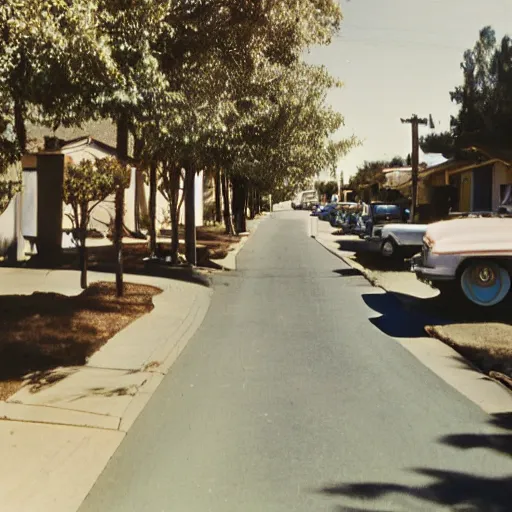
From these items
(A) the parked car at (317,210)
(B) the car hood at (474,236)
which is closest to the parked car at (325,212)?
(A) the parked car at (317,210)

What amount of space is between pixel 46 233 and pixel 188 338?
1070 cm

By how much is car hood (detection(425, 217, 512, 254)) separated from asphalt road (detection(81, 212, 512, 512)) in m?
2.71

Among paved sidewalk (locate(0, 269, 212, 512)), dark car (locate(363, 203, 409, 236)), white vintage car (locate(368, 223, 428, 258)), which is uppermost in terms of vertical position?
dark car (locate(363, 203, 409, 236))

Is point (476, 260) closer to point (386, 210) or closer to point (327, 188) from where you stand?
point (386, 210)

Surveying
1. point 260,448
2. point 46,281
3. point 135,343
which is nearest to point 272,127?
point 46,281

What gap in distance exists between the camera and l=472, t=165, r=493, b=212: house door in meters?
32.0

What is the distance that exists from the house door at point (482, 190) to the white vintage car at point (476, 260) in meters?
19.4

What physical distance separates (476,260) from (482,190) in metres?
20.5

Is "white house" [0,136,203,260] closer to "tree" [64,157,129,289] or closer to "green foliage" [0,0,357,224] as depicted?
"tree" [64,157,129,289]

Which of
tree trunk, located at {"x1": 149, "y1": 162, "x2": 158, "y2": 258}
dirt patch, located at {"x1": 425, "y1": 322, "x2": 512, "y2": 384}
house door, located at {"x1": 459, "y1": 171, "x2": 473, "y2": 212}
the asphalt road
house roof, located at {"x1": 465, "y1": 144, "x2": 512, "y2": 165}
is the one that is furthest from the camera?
house door, located at {"x1": 459, "y1": 171, "x2": 473, "y2": 212}

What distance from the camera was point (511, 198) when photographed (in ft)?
91.7

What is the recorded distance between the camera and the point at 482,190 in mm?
32281

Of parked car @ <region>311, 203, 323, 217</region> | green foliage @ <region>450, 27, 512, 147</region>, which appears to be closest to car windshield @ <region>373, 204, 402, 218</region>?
green foliage @ <region>450, 27, 512, 147</region>

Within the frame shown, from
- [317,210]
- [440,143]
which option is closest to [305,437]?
[440,143]
